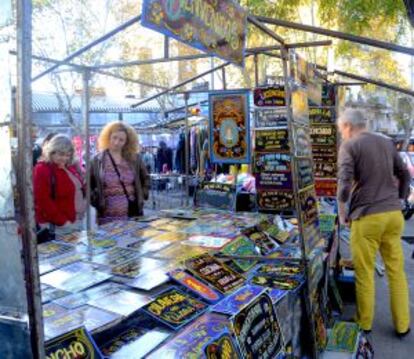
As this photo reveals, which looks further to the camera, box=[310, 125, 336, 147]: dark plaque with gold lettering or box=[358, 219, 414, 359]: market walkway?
box=[310, 125, 336, 147]: dark plaque with gold lettering

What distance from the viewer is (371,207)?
3574 millimetres

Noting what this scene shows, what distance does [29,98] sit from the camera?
112 cm

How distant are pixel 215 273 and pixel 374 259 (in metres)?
1.68

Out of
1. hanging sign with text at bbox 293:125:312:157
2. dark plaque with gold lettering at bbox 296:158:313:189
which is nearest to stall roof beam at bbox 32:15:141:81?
hanging sign with text at bbox 293:125:312:157

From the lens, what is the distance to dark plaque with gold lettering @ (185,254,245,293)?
2.49 meters

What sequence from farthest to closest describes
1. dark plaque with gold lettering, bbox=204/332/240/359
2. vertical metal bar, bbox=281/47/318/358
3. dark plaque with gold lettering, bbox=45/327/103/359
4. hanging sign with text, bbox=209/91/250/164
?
hanging sign with text, bbox=209/91/250/164 → vertical metal bar, bbox=281/47/318/358 → dark plaque with gold lettering, bbox=204/332/240/359 → dark plaque with gold lettering, bbox=45/327/103/359

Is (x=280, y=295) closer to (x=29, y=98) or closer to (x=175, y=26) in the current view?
(x=175, y=26)

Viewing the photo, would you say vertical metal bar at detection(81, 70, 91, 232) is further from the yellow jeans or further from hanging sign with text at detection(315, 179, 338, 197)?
hanging sign with text at detection(315, 179, 338, 197)

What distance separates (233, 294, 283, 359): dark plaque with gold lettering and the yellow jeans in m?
1.67

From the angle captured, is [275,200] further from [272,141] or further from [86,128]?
[86,128]

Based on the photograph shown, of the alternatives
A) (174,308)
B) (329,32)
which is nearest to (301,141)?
(329,32)

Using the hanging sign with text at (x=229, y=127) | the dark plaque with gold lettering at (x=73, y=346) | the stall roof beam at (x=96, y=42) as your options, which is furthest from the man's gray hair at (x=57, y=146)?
the dark plaque with gold lettering at (x=73, y=346)

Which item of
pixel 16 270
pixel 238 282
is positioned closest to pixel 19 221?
pixel 16 270

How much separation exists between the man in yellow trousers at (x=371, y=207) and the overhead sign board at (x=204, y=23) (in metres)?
1.49
